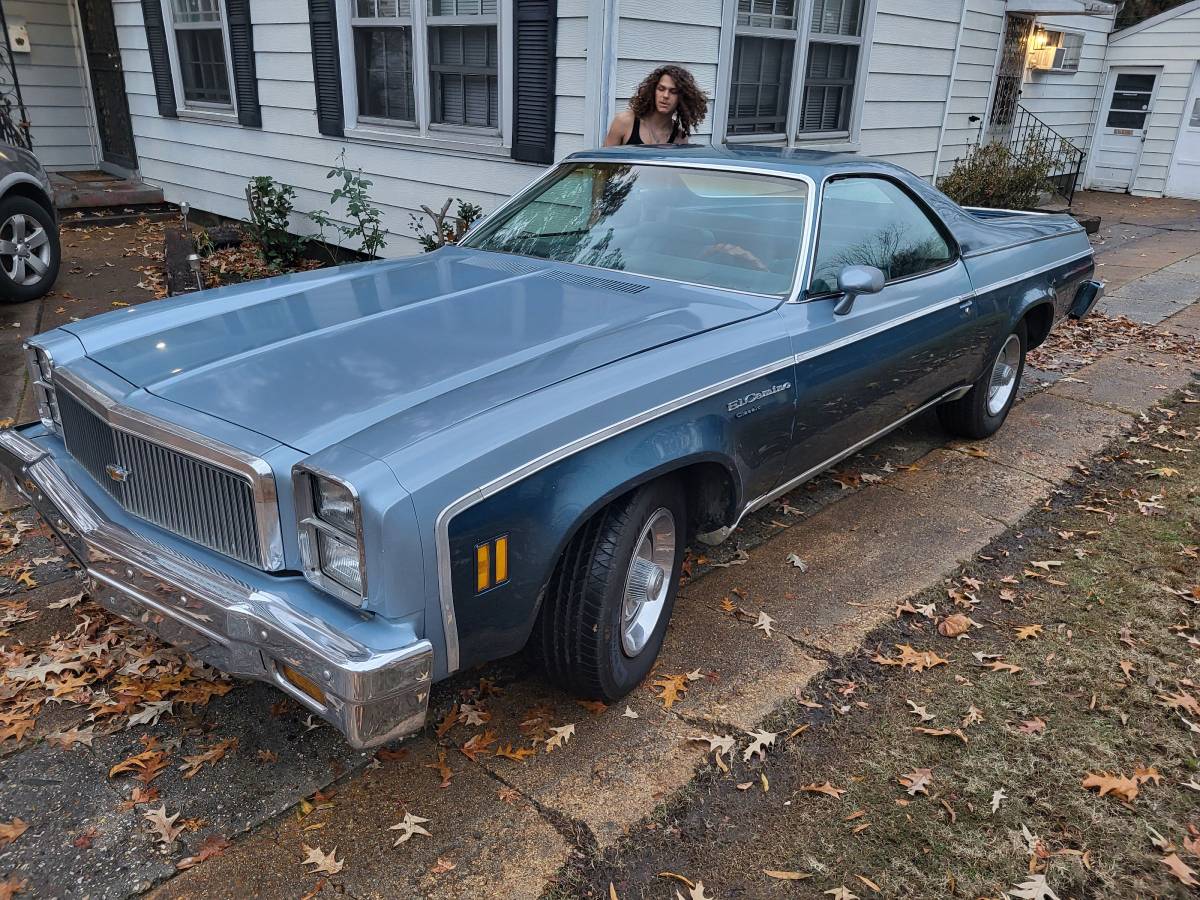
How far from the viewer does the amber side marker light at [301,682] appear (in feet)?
7.23

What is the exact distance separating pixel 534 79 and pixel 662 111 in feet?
4.26

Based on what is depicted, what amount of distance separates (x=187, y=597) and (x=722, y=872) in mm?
1578

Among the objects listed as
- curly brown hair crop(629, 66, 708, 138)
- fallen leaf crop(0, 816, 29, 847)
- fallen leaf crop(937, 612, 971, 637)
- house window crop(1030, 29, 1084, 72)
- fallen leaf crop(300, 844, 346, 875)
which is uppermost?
house window crop(1030, 29, 1084, 72)

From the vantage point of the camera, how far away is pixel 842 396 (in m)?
3.63

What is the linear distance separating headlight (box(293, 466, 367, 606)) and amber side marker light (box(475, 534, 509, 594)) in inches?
11.3

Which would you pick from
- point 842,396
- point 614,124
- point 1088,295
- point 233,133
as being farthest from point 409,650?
point 233,133

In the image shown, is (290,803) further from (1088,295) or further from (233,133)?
(233,133)

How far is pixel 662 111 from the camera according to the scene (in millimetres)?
5383

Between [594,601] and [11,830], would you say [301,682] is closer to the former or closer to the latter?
[594,601]

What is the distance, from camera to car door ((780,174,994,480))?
3486mm

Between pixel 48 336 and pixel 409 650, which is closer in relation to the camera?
pixel 409 650

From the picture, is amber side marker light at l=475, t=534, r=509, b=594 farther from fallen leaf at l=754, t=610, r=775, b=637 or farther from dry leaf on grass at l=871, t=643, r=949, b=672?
dry leaf on grass at l=871, t=643, r=949, b=672

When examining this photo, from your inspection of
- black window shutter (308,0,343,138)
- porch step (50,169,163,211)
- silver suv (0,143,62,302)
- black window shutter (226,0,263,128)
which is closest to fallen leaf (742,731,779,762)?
silver suv (0,143,62,302)

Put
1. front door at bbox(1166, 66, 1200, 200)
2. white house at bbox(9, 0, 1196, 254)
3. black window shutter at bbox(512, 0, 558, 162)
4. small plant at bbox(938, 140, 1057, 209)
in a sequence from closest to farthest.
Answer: black window shutter at bbox(512, 0, 558, 162), white house at bbox(9, 0, 1196, 254), small plant at bbox(938, 140, 1057, 209), front door at bbox(1166, 66, 1200, 200)
